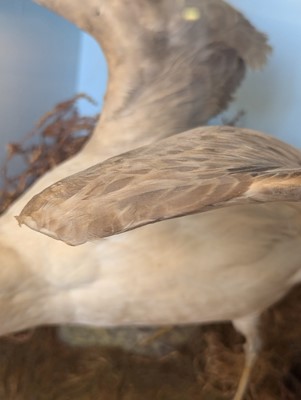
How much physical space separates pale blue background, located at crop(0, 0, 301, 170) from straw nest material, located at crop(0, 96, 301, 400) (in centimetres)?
31

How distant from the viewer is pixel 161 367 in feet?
2.78

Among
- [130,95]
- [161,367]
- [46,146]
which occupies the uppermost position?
[130,95]

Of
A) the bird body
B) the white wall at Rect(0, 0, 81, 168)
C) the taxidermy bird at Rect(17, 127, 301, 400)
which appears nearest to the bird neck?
the bird body

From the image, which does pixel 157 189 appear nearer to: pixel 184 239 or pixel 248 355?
pixel 184 239

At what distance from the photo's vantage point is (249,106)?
1.08m

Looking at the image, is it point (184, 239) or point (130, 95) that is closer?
point (184, 239)

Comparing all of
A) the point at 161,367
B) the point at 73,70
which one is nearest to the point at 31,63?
the point at 73,70

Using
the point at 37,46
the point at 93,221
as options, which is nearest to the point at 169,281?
the point at 93,221

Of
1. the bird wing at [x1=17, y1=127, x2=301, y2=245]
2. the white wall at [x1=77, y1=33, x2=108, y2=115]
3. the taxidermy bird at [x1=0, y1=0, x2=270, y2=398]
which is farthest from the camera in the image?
Result: the white wall at [x1=77, y1=33, x2=108, y2=115]

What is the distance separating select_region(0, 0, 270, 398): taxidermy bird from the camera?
68 cm

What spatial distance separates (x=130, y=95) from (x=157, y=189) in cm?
43

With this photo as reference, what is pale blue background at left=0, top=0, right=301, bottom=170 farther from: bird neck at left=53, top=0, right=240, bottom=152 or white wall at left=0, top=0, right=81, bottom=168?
bird neck at left=53, top=0, right=240, bottom=152

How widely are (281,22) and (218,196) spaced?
69 centimetres

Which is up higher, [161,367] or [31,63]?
[31,63]
